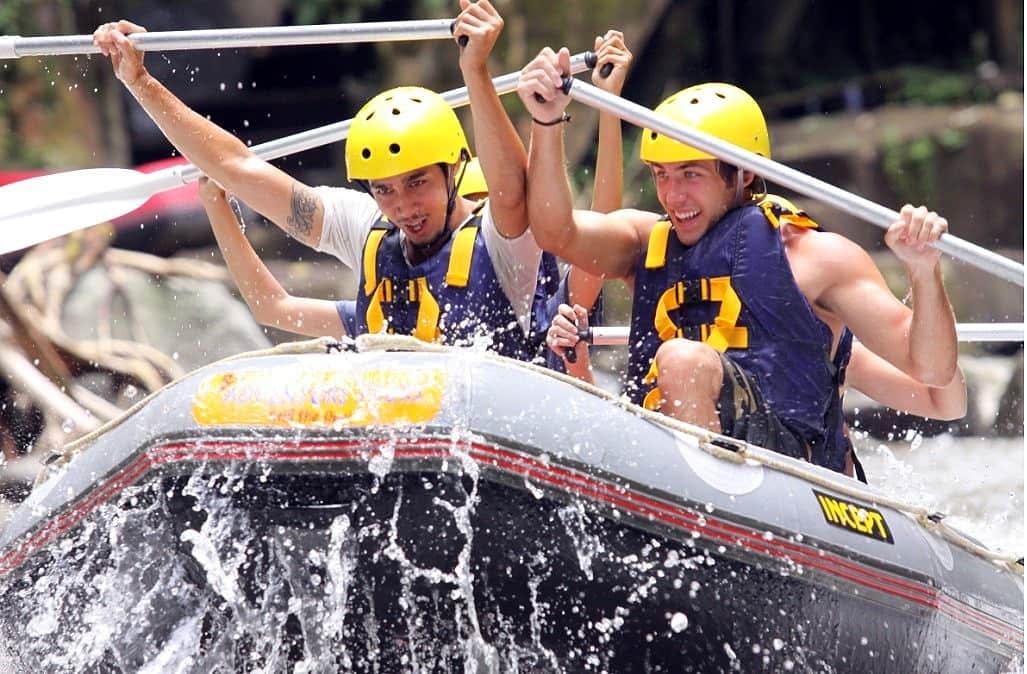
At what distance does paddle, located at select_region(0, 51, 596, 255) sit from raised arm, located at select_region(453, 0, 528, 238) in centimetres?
80

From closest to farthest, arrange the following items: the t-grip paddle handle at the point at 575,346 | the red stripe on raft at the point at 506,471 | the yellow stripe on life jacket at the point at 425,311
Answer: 1. the red stripe on raft at the point at 506,471
2. the t-grip paddle handle at the point at 575,346
3. the yellow stripe on life jacket at the point at 425,311

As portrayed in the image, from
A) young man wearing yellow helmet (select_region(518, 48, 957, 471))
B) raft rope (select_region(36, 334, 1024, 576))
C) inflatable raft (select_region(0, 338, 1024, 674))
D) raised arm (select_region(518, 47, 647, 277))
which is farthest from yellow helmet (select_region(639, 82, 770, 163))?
inflatable raft (select_region(0, 338, 1024, 674))

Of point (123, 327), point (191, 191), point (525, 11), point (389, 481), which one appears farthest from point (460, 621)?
point (525, 11)

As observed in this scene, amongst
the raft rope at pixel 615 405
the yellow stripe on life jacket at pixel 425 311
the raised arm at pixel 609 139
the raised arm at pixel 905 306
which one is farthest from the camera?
the raised arm at pixel 609 139

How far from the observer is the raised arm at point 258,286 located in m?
4.65

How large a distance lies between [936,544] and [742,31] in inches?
367

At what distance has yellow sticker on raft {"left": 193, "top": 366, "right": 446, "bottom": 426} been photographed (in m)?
3.21

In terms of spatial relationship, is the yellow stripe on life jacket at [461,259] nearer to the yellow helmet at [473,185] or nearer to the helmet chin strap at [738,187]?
the yellow helmet at [473,185]

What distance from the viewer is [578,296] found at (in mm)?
4395

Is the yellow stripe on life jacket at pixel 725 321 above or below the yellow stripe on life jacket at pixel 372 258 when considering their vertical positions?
below

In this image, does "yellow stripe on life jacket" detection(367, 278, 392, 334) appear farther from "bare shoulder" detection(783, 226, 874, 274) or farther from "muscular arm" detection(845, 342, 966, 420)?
"muscular arm" detection(845, 342, 966, 420)

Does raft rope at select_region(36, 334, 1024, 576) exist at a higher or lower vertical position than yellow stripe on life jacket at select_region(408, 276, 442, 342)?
lower

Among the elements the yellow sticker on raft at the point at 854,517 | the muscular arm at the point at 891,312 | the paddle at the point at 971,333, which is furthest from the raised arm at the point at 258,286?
the yellow sticker on raft at the point at 854,517

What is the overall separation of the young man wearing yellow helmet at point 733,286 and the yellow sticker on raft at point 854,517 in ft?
0.86
